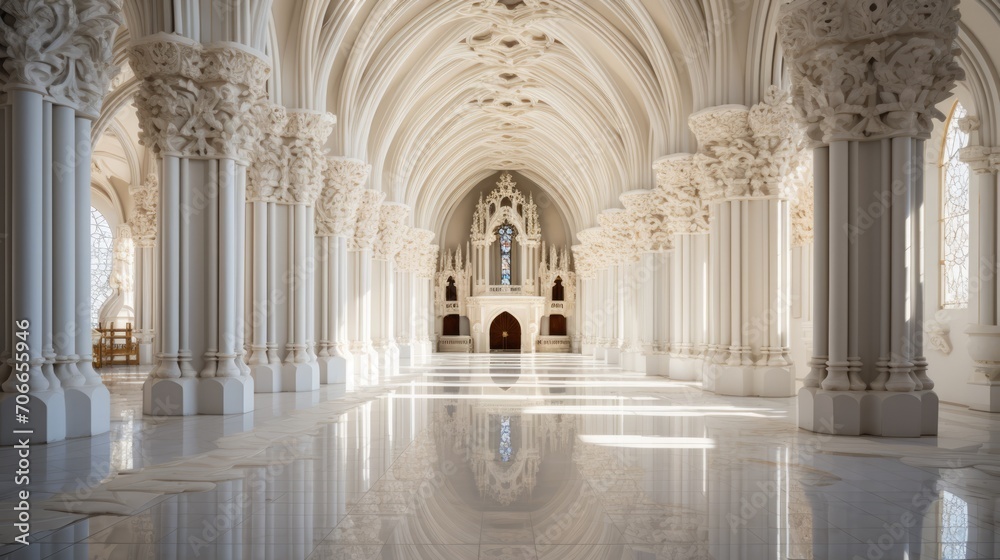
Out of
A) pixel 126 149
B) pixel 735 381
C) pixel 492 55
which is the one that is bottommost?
pixel 735 381

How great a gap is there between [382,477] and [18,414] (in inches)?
159

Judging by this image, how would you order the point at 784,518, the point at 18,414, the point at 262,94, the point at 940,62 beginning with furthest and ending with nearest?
the point at 262,94 < the point at 940,62 < the point at 18,414 < the point at 784,518

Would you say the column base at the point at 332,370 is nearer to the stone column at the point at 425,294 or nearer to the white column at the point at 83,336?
the white column at the point at 83,336

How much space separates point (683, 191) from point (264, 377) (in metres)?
9.79

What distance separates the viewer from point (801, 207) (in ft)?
62.3

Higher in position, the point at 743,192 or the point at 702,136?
the point at 702,136

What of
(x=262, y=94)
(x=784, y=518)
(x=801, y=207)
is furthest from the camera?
(x=801, y=207)

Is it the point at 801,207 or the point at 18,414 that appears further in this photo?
the point at 801,207

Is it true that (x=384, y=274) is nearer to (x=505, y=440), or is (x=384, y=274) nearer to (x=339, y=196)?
(x=339, y=196)

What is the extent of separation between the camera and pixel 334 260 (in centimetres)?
1767

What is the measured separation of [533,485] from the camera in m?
5.70

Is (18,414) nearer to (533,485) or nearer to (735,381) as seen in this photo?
(533,485)

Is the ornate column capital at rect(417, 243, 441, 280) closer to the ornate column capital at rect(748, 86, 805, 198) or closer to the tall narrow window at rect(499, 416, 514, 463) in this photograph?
the ornate column capital at rect(748, 86, 805, 198)

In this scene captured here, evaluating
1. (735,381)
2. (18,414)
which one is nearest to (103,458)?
(18,414)
